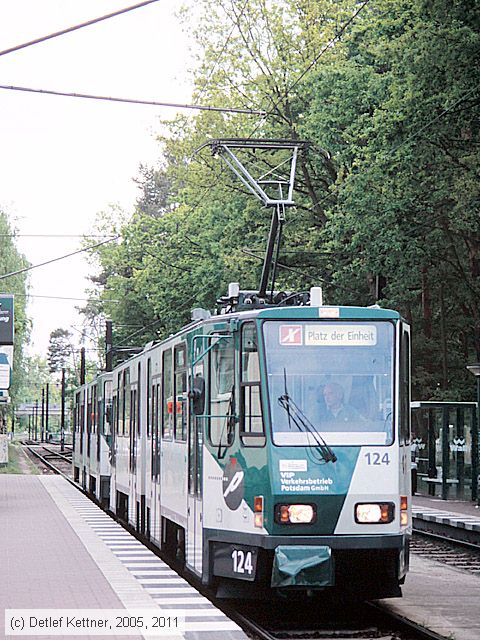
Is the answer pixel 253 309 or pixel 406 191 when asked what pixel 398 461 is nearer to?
pixel 253 309

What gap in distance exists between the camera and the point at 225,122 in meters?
48.6

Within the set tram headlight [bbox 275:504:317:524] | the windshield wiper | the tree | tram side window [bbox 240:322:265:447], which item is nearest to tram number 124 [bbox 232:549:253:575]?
tram headlight [bbox 275:504:317:524]

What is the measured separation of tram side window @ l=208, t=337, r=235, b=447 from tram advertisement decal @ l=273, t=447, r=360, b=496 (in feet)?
2.75

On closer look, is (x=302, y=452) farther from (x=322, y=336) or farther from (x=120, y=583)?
(x=120, y=583)

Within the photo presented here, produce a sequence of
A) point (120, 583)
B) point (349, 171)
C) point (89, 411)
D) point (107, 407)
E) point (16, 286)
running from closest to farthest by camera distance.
Answer: point (120, 583)
point (107, 407)
point (89, 411)
point (349, 171)
point (16, 286)

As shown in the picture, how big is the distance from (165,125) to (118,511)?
29.9 m

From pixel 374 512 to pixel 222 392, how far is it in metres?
2.00

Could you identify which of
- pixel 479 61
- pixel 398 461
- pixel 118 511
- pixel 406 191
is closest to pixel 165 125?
pixel 406 191

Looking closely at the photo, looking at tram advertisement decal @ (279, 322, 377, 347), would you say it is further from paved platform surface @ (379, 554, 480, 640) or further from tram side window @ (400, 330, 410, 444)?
paved platform surface @ (379, 554, 480, 640)

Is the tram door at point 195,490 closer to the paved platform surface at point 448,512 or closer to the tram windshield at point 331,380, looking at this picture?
the tram windshield at point 331,380

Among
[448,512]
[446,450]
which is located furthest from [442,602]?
Result: [446,450]

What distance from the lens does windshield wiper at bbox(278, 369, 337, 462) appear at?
12.5 metres

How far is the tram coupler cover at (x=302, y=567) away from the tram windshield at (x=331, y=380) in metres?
1.02

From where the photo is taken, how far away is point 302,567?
12.0 metres
